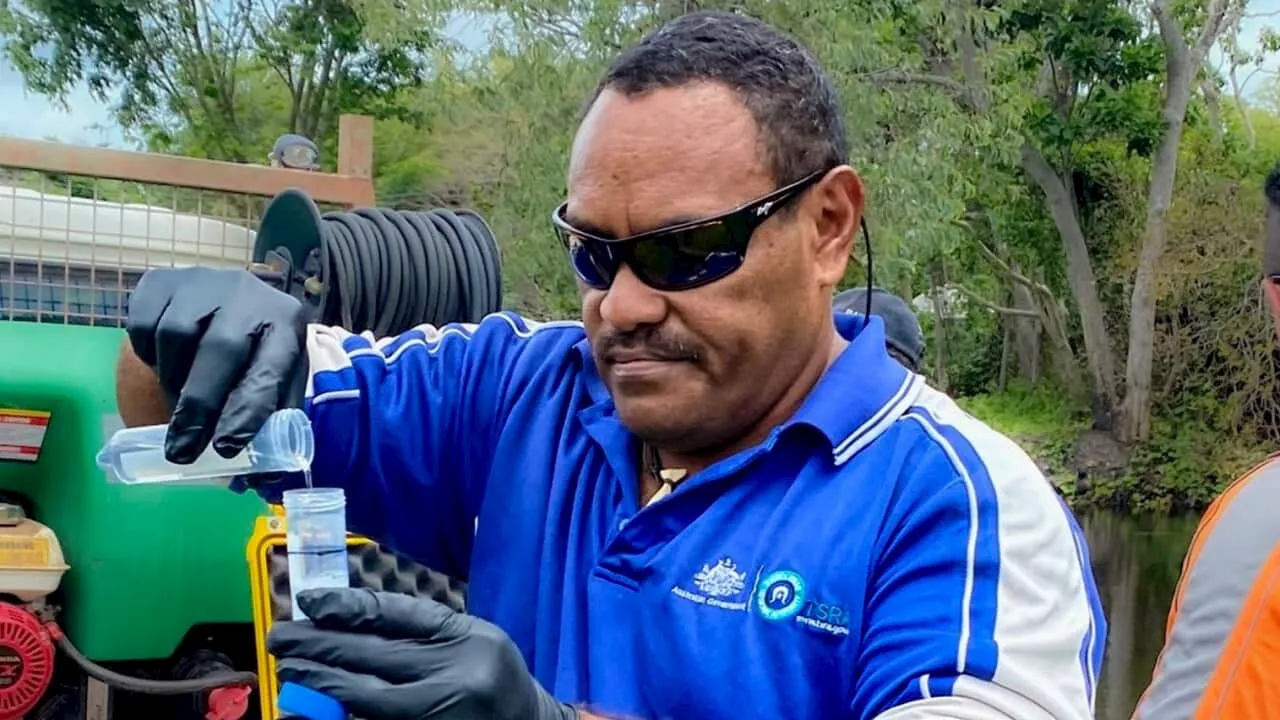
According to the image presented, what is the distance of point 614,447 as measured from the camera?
1.93 meters

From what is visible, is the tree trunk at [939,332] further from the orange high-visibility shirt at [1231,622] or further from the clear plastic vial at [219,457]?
the clear plastic vial at [219,457]

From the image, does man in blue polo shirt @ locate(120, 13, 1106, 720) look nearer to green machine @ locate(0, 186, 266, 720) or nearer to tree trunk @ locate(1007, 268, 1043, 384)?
green machine @ locate(0, 186, 266, 720)

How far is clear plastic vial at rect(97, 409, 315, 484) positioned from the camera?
1892 millimetres

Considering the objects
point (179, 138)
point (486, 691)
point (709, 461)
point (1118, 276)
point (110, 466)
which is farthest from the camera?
point (179, 138)

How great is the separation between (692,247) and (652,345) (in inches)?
5.9

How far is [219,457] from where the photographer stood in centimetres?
→ 188

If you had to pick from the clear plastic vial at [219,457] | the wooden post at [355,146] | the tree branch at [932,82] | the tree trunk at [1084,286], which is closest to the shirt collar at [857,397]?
the clear plastic vial at [219,457]

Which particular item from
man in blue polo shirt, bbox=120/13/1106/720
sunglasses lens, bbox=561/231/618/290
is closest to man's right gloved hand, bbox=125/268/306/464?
man in blue polo shirt, bbox=120/13/1106/720

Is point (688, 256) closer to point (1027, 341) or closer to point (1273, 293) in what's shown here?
point (1273, 293)

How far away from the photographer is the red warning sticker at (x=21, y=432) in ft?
11.9

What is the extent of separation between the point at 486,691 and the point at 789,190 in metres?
0.82

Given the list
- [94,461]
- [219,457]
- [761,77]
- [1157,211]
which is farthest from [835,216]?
[1157,211]

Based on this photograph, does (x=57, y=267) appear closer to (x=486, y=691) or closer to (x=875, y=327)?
(x=875, y=327)

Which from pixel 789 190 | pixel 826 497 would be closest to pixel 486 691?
pixel 826 497
